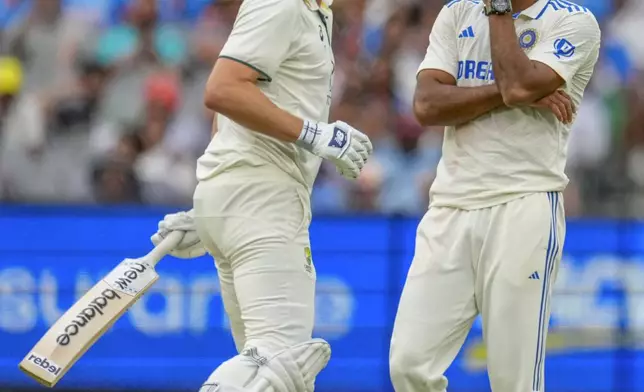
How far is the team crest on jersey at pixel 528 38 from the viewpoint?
17.8 feet

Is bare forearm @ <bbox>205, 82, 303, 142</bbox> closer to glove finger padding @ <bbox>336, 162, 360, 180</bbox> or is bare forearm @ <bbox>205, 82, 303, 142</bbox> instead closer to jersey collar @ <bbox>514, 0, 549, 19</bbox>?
glove finger padding @ <bbox>336, 162, 360, 180</bbox>

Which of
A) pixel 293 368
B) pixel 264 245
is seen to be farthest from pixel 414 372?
pixel 264 245

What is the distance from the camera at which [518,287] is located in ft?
17.4

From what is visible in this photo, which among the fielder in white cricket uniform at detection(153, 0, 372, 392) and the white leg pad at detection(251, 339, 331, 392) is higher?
the fielder in white cricket uniform at detection(153, 0, 372, 392)

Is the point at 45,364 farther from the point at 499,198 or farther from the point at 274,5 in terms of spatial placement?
the point at 499,198

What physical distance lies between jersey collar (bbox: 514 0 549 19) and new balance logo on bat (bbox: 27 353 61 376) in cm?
223

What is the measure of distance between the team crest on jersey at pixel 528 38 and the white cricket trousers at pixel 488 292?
59cm

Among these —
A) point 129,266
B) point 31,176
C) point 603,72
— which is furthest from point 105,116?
point 129,266

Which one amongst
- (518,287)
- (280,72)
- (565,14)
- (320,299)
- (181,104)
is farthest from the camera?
(181,104)

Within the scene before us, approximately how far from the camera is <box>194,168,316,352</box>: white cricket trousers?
200 inches

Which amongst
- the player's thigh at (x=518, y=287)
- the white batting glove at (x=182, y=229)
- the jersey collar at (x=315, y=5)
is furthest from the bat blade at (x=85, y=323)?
the player's thigh at (x=518, y=287)

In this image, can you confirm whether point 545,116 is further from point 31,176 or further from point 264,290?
point 31,176

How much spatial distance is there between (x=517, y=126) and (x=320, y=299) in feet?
12.2

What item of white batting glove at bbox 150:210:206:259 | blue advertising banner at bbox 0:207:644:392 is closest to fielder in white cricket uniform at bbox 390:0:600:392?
white batting glove at bbox 150:210:206:259
